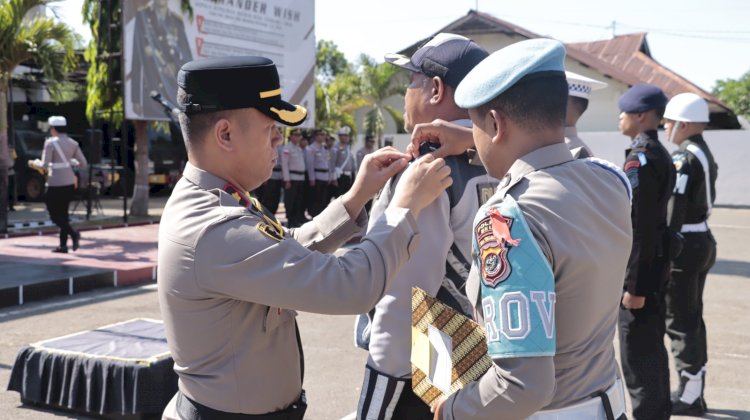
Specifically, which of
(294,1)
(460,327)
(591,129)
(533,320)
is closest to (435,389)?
(460,327)

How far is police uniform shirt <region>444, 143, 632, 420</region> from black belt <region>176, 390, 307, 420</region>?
0.50m

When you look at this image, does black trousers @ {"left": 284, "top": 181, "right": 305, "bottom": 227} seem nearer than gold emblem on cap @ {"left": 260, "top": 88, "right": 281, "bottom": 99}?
No

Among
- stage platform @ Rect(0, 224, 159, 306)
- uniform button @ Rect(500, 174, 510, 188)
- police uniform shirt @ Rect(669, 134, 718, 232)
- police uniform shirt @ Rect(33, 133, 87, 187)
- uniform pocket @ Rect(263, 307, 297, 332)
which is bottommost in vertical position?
stage platform @ Rect(0, 224, 159, 306)

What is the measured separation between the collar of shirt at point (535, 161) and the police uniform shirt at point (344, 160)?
16.6m

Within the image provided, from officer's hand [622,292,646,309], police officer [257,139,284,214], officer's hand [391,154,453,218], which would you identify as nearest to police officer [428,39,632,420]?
officer's hand [391,154,453,218]

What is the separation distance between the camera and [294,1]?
54.8 ft

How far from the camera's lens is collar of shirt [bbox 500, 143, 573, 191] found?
166 centimetres

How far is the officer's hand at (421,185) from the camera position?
1834 mm

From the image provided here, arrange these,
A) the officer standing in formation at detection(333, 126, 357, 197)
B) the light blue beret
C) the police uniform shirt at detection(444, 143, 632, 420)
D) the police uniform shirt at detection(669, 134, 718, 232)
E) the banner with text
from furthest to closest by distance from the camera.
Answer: the officer standing in formation at detection(333, 126, 357, 197) → the banner with text → the police uniform shirt at detection(669, 134, 718, 232) → the light blue beret → the police uniform shirt at detection(444, 143, 632, 420)

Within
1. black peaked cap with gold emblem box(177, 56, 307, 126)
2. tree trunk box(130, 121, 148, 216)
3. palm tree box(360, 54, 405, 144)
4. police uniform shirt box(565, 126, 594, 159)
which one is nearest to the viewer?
black peaked cap with gold emblem box(177, 56, 307, 126)

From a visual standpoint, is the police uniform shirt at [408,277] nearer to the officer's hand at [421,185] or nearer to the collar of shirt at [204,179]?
the officer's hand at [421,185]

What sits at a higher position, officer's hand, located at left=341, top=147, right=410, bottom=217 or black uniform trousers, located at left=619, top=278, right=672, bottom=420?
officer's hand, located at left=341, top=147, right=410, bottom=217

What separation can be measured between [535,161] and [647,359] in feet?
8.59

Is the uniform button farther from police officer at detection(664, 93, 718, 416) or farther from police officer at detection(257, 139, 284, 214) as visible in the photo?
police officer at detection(257, 139, 284, 214)
